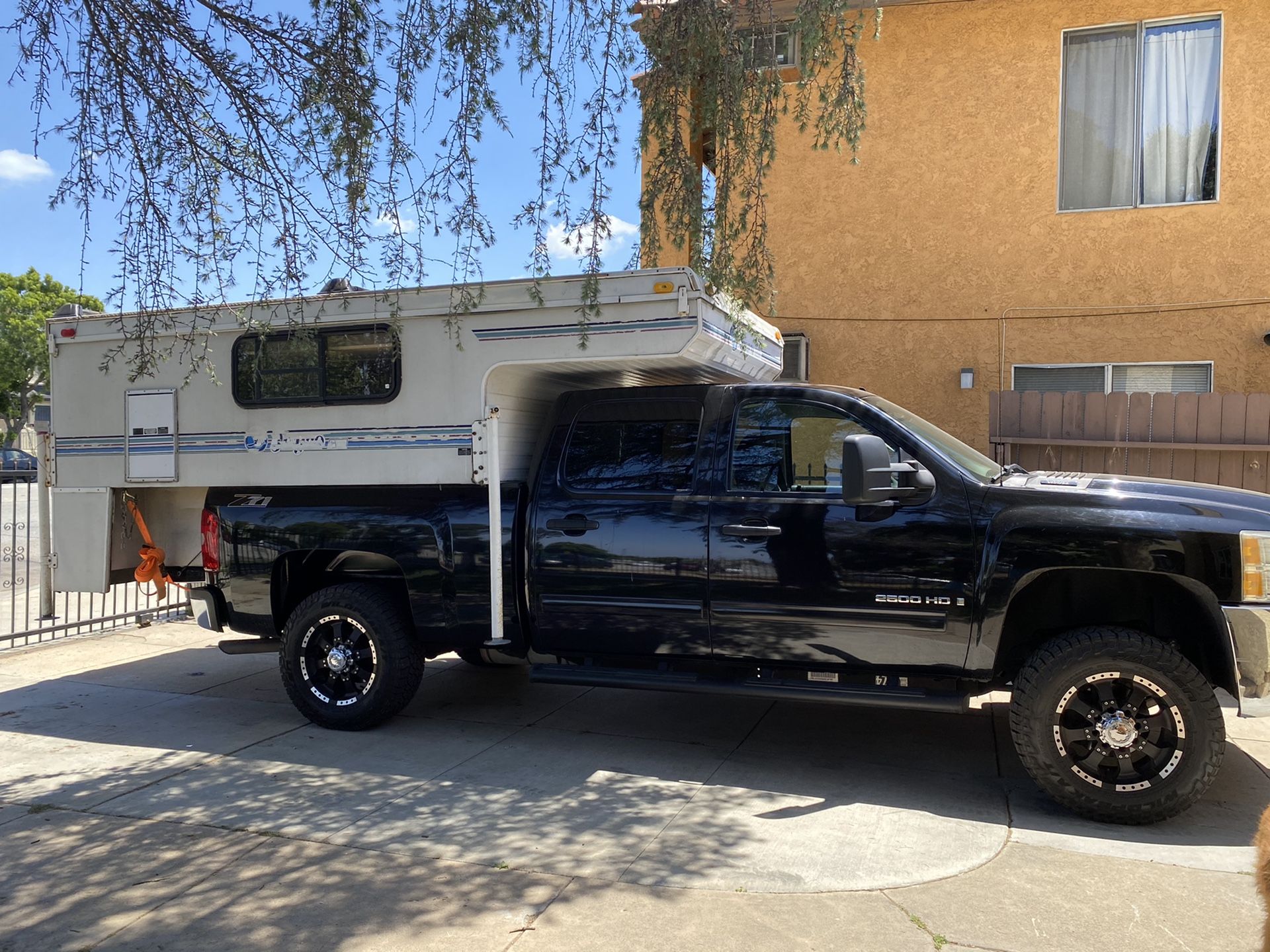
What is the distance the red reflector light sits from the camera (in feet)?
20.6

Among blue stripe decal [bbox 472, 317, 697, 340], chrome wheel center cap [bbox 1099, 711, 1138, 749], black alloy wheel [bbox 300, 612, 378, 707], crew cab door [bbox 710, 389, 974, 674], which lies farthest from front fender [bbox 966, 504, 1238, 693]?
black alloy wheel [bbox 300, 612, 378, 707]

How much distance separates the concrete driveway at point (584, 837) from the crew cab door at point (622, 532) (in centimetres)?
72

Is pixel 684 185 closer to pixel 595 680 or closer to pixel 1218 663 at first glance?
pixel 595 680

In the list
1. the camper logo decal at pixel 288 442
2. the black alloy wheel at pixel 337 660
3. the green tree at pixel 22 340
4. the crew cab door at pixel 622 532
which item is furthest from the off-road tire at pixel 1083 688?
the green tree at pixel 22 340

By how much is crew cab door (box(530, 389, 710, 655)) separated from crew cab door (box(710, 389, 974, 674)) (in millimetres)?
162

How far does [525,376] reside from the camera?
19.5 ft

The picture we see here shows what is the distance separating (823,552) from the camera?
5012 mm

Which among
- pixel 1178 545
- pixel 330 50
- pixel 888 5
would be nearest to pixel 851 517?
pixel 1178 545

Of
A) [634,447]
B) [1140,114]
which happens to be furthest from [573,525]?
[1140,114]

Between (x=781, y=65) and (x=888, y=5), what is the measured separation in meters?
1.46

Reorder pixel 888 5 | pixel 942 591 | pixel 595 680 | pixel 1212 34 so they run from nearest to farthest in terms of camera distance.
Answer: pixel 942 591
pixel 595 680
pixel 1212 34
pixel 888 5

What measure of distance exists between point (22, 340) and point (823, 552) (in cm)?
4706

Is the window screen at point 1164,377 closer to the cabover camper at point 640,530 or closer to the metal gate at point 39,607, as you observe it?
the cabover camper at point 640,530

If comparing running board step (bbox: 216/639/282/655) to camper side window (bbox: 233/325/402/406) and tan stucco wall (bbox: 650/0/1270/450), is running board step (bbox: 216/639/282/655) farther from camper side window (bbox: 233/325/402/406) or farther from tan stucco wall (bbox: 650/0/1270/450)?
tan stucco wall (bbox: 650/0/1270/450)
